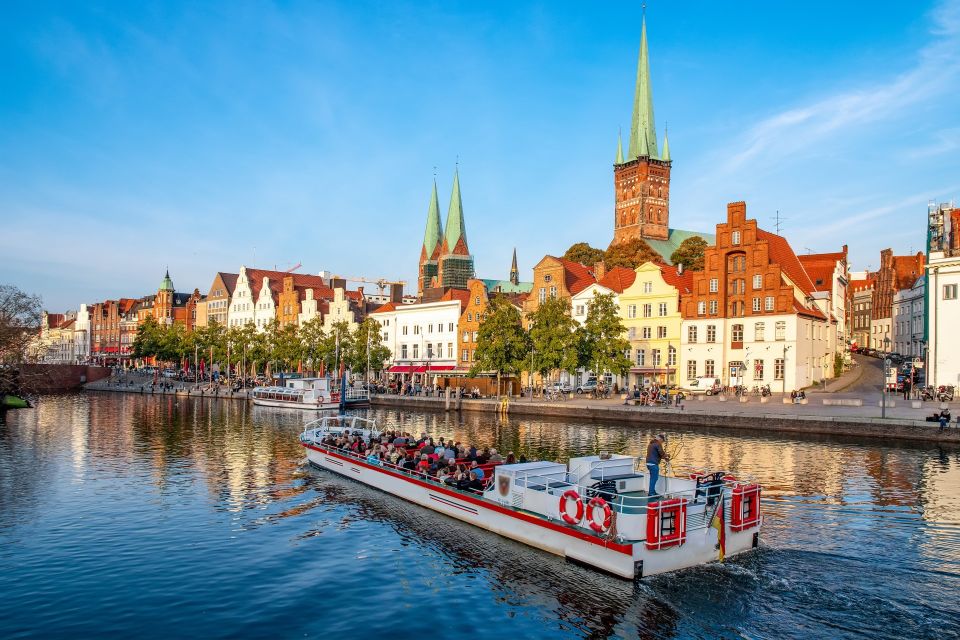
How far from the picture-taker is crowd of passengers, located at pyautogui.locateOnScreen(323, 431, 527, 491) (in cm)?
2655

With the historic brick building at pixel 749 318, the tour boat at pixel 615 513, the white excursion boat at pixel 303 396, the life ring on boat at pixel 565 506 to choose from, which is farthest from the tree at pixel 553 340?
the life ring on boat at pixel 565 506

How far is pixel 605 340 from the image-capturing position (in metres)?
73.4

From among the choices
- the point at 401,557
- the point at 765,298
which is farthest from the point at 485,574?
the point at 765,298

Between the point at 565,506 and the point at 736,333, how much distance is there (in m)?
59.3

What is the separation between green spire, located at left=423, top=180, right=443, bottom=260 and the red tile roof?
8606cm

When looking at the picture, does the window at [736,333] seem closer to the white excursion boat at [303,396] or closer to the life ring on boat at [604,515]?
the white excursion boat at [303,396]

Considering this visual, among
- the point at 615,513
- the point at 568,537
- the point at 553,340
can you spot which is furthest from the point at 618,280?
the point at 615,513

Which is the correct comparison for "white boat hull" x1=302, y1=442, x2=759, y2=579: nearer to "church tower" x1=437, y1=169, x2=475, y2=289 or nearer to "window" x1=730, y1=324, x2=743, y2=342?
"window" x1=730, y1=324, x2=743, y2=342

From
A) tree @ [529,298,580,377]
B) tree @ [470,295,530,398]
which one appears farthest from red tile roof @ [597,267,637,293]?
tree @ [470,295,530,398]

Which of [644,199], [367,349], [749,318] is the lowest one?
[367,349]

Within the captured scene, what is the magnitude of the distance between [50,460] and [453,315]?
6410cm

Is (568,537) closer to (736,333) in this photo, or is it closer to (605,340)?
(605,340)

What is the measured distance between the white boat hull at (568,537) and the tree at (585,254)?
93610 millimetres

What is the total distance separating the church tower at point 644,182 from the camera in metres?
174
